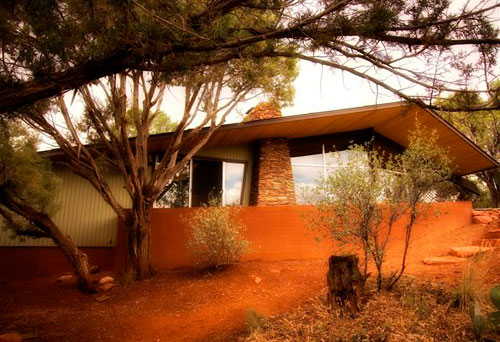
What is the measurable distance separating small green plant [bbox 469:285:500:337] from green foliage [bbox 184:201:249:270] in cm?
458

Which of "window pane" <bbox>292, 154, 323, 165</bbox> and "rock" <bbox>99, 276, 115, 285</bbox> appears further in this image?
"window pane" <bbox>292, 154, 323, 165</bbox>

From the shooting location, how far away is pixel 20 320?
19.2 feet

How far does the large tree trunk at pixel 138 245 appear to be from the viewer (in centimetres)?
746

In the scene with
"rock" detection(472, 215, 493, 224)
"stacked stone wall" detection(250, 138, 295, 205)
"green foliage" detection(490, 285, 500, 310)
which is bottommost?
"green foliage" detection(490, 285, 500, 310)

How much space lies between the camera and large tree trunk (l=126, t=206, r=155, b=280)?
24.5 ft

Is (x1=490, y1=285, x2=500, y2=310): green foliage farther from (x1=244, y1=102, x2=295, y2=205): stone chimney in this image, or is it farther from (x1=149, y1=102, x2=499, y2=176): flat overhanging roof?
(x1=244, y1=102, x2=295, y2=205): stone chimney

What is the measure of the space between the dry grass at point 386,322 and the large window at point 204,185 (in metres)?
6.05

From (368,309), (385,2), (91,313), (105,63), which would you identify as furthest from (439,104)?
(91,313)

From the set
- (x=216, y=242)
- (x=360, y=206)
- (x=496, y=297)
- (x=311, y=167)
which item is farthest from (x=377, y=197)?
(x=311, y=167)

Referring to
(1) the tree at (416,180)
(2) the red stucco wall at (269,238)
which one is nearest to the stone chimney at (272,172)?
(2) the red stucco wall at (269,238)

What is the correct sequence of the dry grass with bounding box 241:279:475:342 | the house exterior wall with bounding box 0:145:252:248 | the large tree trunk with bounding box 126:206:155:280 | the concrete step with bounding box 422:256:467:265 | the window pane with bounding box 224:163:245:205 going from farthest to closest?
the window pane with bounding box 224:163:245:205, the house exterior wall with bounding box 0:145:252:248, the large tree trunk with bounding box 126:206:155:280, the concrete step with bounding box 422:256:467:265, the dry grass with bounding box 241:279:475:342

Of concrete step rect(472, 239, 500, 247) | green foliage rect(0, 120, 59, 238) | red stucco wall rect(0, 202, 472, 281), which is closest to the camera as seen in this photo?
green foliage rect(0, 120, 59, 238)

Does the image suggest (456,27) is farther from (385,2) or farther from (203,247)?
(203,247)

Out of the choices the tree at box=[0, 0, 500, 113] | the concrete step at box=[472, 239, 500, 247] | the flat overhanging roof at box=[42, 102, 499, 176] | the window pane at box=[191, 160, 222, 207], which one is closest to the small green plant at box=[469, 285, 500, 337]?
the tree at box=[0, 0, 500, 113]
